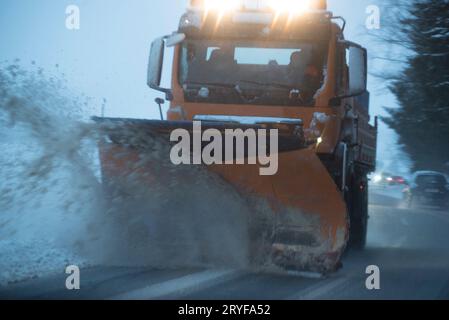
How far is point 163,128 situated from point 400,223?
36.9 ft

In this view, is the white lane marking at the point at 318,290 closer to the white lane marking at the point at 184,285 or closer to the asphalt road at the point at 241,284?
the asphalt road at the point at 241,284

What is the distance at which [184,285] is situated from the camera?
6.08 m

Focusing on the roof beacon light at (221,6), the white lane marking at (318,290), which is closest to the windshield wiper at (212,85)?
the roof beacon light at (221,6)

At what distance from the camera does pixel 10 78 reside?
7.38 metres

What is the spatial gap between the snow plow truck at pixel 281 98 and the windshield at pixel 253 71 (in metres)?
0.01

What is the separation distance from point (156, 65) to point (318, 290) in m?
3.48

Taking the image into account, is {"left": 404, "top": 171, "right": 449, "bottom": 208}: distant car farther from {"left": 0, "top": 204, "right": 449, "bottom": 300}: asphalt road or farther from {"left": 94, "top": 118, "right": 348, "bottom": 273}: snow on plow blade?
{"left": 94, "top": 118, "right": 348, "bottom": 273}: snow on plow blade

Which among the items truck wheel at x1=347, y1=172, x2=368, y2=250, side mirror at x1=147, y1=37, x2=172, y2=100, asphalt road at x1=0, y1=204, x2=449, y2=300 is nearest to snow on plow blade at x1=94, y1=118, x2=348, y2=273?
asphalt road at x1=0, y1=204, x2=449, y2=300

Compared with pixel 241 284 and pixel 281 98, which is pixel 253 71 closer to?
pixel 281 98

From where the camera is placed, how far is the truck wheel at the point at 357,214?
9.36 meters

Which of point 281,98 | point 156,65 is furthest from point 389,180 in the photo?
point 281,98

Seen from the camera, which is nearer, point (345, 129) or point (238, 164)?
point (238, 164)
